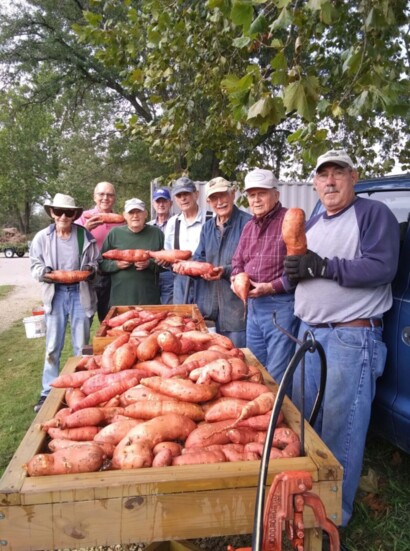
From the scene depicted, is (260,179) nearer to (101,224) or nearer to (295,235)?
(295,235)

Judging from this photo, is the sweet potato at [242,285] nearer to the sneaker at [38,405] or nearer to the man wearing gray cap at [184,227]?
the man wearing gray cap at [184,227]

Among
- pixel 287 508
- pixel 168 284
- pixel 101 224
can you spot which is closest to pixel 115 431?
pixel 287 508

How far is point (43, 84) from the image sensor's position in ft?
55.1

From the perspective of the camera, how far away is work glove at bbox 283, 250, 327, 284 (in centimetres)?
249

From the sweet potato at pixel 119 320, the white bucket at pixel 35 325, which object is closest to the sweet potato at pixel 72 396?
the sweet potato at pixel 119 320

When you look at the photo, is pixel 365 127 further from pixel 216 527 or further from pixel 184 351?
pixel 216 527

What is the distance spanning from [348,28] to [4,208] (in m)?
52.7

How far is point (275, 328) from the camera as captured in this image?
3.40 metres

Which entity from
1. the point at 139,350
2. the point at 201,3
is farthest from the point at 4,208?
the point at 139,350

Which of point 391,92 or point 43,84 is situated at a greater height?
point 43,84

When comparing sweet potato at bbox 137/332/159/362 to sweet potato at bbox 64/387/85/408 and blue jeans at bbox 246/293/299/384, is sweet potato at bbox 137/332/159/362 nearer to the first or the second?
sweet potato at bbox 64/387/85/408

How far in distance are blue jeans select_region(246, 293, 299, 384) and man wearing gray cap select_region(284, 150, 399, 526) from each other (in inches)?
27.5

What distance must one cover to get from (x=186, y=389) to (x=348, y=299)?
43.0 inches

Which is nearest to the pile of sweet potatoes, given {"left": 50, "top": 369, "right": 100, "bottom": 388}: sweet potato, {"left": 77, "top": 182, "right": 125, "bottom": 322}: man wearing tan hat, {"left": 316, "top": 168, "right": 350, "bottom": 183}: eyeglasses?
{"left": 50, "top": 369, "right": 100, "bottom": 388}: sweet potato
